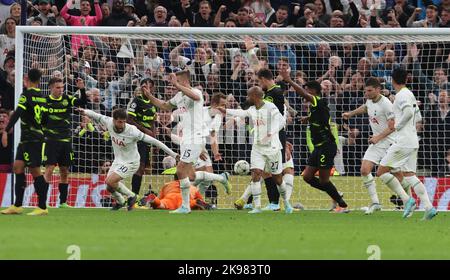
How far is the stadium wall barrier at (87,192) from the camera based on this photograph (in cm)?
2336

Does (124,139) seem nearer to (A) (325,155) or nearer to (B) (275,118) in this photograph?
(B) (275,118)

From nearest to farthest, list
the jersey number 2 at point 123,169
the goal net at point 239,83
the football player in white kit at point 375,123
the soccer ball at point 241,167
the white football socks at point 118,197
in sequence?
the football player in white kit at point 375,123 < the jersey number 2 at point 123,169 < the white football socks at point 118,197 < the soccer ball at point 241,167 < the goal net at point 239,83

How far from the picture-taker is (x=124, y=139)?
21.0m

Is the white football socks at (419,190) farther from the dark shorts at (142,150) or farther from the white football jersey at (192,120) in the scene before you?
the dark shorts at (142,150)

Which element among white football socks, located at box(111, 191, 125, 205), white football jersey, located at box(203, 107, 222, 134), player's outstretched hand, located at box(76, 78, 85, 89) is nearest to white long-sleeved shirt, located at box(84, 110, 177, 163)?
white football socks, located at box(111, 191, 125, 205)

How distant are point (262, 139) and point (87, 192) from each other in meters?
4.66

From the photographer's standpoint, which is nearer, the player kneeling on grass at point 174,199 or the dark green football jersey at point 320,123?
the dark green football jersey at point 320,123

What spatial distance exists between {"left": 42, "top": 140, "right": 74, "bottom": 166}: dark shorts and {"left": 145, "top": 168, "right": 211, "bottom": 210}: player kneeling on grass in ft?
6.41

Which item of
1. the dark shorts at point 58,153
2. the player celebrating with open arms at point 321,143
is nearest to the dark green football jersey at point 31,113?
the dark shorts at point 58,153

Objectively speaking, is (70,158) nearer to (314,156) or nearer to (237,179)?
(237,179)

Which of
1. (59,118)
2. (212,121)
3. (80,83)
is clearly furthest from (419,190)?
(80,83)

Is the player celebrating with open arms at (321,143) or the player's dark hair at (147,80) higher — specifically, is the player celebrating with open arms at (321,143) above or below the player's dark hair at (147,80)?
below

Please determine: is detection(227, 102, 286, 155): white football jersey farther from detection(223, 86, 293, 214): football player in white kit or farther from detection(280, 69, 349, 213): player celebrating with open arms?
detection(280, 69, 349, 213): player celebrating with open arms

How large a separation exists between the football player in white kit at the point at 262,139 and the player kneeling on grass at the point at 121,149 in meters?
1.81
